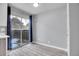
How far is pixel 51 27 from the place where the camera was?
10.1 feet

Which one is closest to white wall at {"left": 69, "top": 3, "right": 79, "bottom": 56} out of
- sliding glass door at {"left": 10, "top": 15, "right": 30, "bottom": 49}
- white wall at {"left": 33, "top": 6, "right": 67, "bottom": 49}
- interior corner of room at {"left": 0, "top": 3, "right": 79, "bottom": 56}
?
interior corner of room at {"left": 0, "top": 3, "right": 79, "bottom": 56}

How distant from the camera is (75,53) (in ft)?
6.61

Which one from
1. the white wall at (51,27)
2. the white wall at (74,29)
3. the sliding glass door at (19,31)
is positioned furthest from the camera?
the white wall at (51,27)

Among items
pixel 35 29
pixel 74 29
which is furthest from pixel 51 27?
pixel 74 29

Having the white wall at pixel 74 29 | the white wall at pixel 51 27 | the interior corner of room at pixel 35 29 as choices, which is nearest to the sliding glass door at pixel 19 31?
the interior corner of room at pixel 35 29

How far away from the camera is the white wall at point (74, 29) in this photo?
1.97 meters

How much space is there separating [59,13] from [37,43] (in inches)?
57.7

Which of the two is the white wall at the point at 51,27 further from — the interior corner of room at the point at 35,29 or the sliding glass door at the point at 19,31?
the sliding glass door at the point at 19,31

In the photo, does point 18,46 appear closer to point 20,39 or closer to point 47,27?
point 20,39

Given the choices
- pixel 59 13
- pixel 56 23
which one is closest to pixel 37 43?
pixel 56 23

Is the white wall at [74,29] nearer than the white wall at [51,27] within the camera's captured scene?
Yes

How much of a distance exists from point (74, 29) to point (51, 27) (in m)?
1.10

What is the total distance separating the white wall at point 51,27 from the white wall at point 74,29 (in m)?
0.56

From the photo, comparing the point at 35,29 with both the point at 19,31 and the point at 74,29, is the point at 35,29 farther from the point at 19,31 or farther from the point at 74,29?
the point at 74,29
